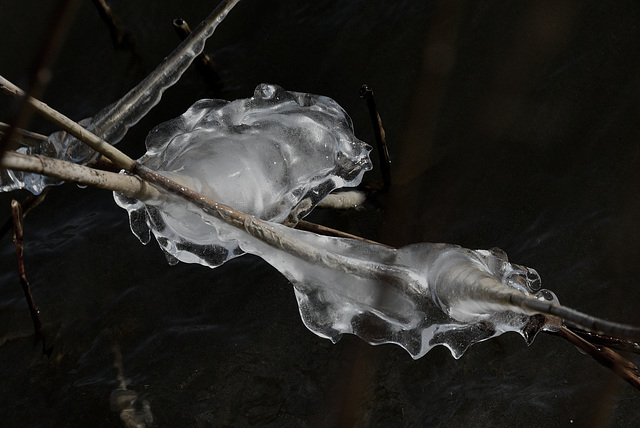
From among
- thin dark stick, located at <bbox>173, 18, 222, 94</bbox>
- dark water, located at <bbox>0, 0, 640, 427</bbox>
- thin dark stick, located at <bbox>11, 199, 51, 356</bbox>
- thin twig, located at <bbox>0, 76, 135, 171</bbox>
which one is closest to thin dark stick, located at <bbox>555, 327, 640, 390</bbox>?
dark water, located at <bbox>0, 0, 640, 427</bbox>

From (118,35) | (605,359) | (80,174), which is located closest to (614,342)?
(605,359)

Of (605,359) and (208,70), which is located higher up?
(208,70)

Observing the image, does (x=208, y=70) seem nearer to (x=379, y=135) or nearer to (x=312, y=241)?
(x=379, y=135)

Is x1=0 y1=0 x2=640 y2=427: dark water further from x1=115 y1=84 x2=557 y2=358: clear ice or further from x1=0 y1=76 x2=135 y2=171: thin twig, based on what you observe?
x1=0 y1=76 x2=135 y2=171: thin twig

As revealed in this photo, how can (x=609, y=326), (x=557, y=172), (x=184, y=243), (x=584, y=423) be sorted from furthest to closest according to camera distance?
(x=557, y=172) < (x=584, y=423) < (x=184, y=243) < (x=609, y=326)

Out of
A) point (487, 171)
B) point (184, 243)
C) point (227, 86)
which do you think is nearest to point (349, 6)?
point (227, 86)

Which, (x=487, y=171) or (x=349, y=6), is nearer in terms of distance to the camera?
(x=487, y=171)

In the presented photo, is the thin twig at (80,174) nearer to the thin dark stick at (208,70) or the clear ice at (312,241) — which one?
the clear ice at (312,241)

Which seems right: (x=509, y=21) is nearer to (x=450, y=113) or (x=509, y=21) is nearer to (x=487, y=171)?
(x=450, y=113)
